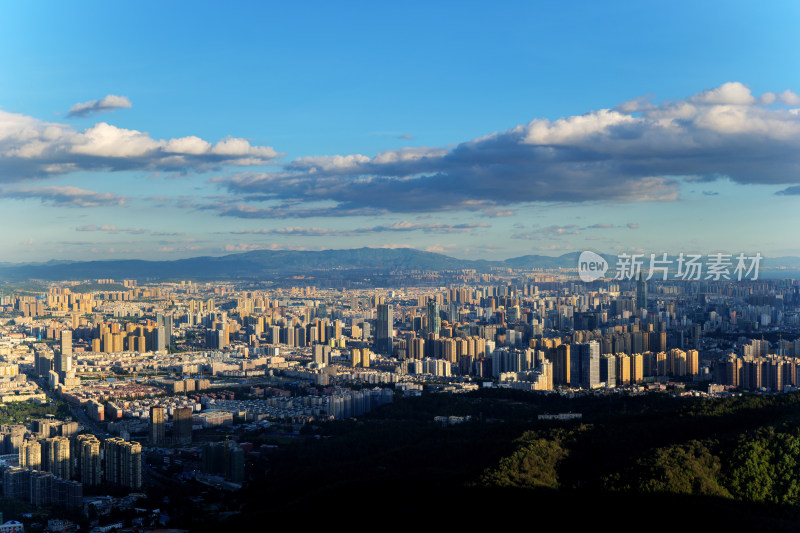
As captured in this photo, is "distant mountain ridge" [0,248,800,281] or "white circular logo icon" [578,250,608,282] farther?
"distant mountain ridge" [0,248,800,281]

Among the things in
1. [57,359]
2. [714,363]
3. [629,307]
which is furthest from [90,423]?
[629,307]

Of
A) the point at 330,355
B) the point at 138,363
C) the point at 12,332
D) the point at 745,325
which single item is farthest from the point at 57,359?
the point at 745,325

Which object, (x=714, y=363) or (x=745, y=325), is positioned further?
(x=745, y=325)

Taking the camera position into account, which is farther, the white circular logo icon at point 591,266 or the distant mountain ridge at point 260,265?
the distant mountain ridge at point 260,265

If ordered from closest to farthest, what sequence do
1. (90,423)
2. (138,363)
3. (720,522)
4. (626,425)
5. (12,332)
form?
(720,522) < (626,425) < (90,423) < (138,363) < (12,332)

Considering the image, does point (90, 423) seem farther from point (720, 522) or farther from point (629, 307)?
point (629, 307)

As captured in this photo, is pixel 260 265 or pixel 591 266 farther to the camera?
pixel 260 265

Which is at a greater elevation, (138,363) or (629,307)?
(629,307)

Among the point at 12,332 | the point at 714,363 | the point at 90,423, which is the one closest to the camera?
the point at 90,423
